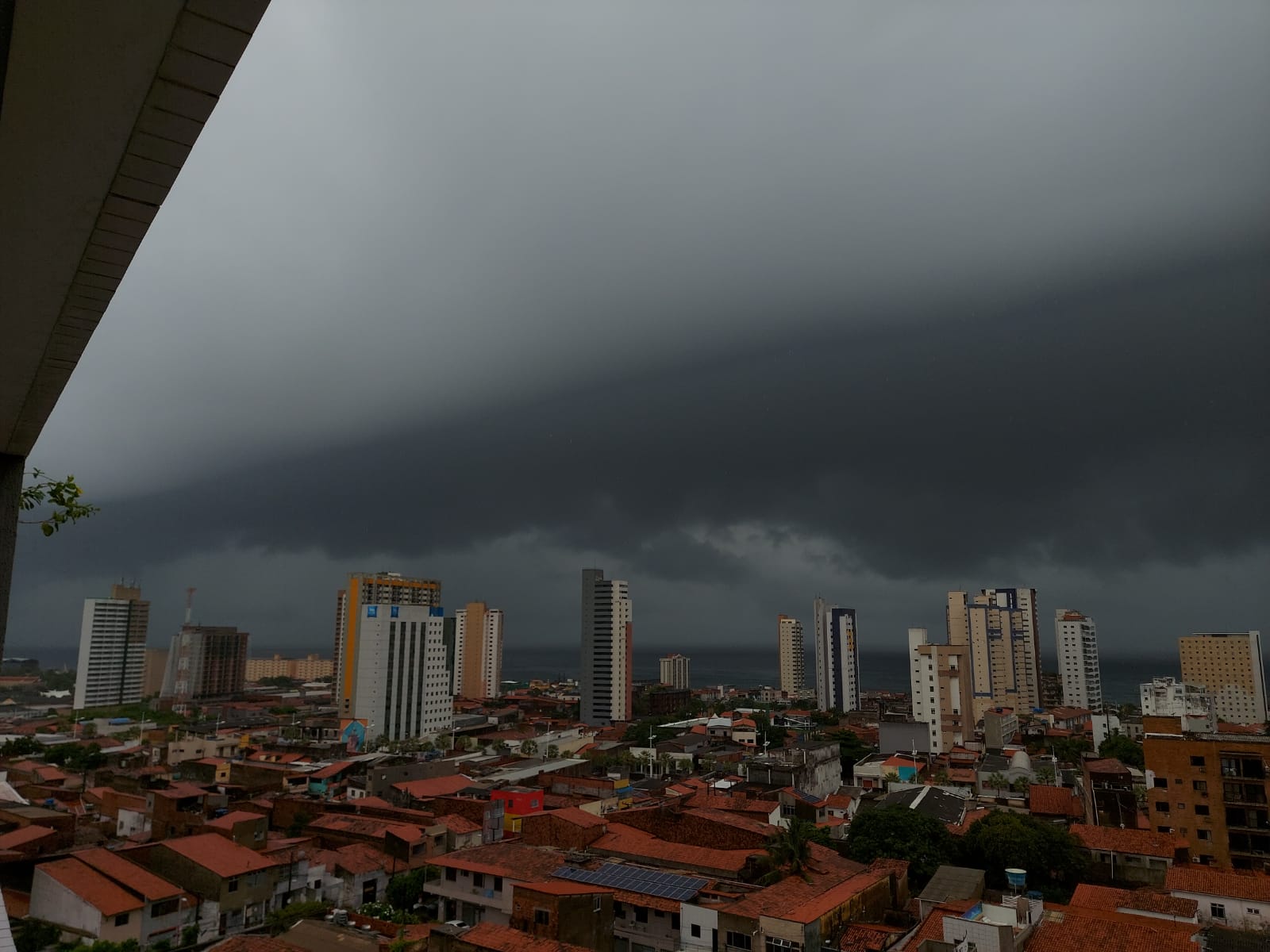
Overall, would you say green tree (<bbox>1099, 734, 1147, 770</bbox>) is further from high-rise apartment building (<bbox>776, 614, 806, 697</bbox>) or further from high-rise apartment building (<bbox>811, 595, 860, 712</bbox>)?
high-rise apartment building (<bbox>776, 614, 806, 697</bbox>)

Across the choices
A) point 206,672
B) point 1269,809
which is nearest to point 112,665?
point 206,672

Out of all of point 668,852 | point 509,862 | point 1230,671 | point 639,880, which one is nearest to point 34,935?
point 509,862

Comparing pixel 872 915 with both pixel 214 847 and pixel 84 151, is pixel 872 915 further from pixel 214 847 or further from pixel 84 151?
pixel 84 151

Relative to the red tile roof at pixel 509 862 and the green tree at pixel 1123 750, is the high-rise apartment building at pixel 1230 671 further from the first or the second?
the red tile roof at pixel 509 862

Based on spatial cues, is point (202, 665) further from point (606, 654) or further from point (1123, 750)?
point (1123, 750)

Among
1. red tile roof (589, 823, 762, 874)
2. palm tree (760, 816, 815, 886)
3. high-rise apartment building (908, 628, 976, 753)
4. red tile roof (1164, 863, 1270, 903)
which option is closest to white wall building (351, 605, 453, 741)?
high-rise apartment building (908, 628, 976, 753)
